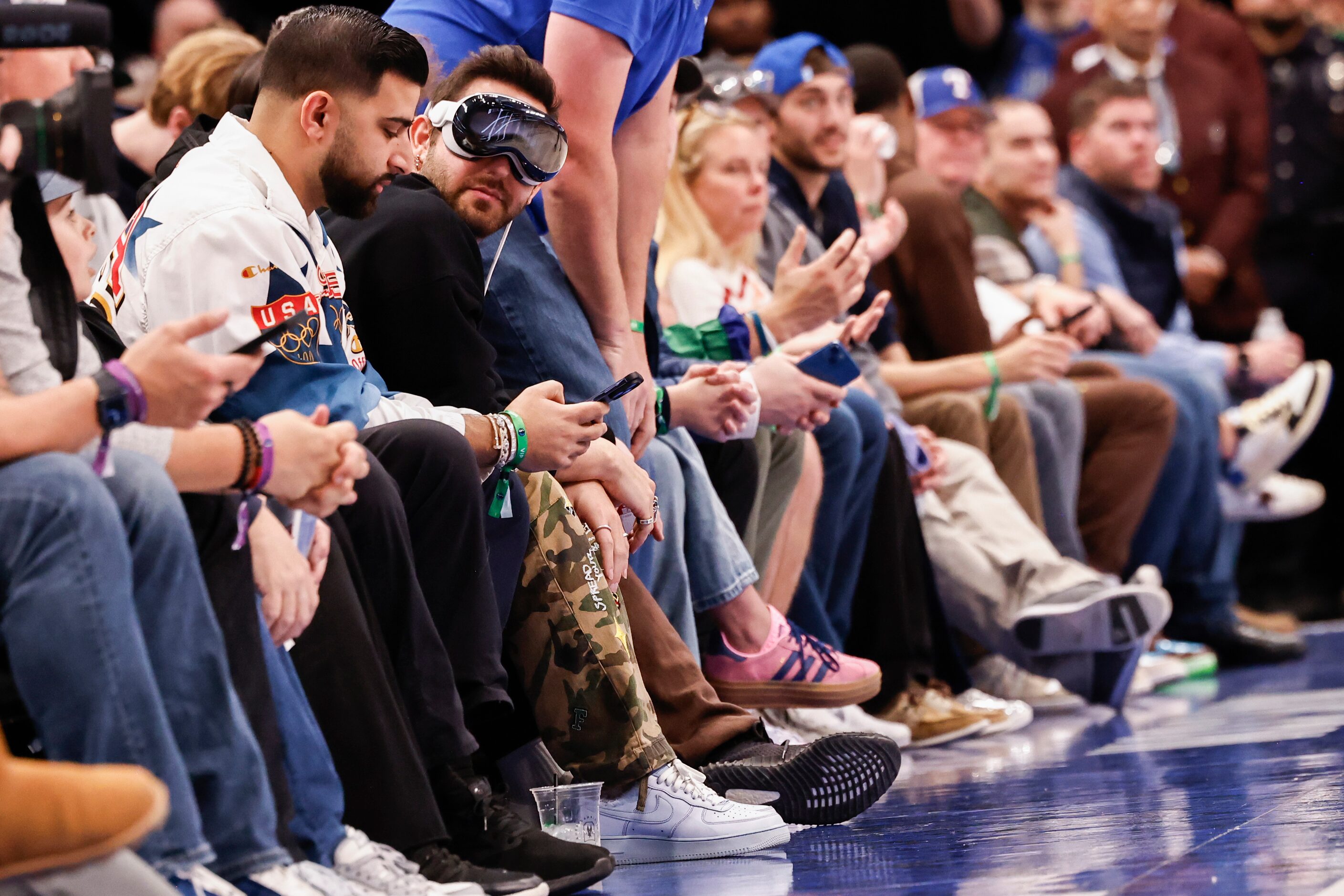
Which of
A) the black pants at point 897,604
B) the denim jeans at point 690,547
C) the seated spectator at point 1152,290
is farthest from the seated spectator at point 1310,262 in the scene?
the denim jeans at point 690,547

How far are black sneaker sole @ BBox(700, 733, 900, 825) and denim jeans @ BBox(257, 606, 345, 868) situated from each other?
0.76 meters

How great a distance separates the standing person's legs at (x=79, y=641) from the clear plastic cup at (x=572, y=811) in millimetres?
632

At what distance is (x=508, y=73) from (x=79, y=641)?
1.22 metres

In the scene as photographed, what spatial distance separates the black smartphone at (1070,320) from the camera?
446 centimetres

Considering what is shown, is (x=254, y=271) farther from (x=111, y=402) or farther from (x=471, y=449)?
(x=111, y=402)

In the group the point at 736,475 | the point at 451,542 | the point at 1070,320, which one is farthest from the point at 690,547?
the point at 1070,320

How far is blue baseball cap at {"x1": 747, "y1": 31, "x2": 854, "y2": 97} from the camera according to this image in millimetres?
4070

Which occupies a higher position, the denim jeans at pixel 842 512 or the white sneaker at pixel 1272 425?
the denim jeans at pixel 842 512

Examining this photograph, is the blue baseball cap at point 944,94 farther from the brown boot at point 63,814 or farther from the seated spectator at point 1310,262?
the brown boot at point 63,814

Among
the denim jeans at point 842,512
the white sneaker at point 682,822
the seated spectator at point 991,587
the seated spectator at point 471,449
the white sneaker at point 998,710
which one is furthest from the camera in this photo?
the seated spectator at point 991,587

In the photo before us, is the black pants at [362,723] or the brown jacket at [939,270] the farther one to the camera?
the brown jacket at [939,270]

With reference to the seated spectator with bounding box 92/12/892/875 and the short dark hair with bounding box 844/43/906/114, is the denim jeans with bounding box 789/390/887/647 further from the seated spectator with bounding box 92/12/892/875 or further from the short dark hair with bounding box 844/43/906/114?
the short dark hair with bounding box 844/43/906/114

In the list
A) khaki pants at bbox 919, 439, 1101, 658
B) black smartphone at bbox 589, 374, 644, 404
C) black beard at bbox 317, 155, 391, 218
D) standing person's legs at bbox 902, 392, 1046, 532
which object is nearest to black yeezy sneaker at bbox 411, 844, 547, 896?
black smartphone at bbox 589, 374, 644, 404

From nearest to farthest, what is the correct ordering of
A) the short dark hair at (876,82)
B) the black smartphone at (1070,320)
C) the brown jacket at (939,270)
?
the brown jacket at (939,270) → the black smartphone at (1070,320) → the short dark hair at (876,82)
